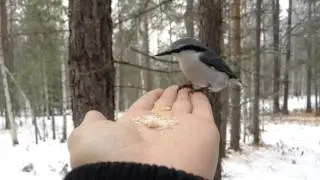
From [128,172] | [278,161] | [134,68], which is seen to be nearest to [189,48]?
[128,172]

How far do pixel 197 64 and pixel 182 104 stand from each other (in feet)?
2.08

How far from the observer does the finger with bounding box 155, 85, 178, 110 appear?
5.46 ft

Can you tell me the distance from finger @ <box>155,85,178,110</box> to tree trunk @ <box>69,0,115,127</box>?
1512 mm

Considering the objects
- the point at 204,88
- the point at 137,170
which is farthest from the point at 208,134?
the point at 204,88

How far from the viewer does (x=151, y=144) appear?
1.15 m

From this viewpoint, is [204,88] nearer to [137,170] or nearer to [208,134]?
[208,134]

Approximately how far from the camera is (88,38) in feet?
11.4

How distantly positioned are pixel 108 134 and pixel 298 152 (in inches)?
433

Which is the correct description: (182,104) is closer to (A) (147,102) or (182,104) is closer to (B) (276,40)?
(A) (147,102)

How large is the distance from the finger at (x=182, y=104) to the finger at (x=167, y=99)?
0.02 metres

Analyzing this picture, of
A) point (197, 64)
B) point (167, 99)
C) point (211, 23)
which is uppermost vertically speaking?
point (211, 23)

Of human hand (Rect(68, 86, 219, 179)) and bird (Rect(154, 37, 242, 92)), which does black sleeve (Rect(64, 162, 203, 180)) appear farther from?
bird (Rect(154, 37, 242, 92))

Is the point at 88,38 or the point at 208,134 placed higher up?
the point at 88,38

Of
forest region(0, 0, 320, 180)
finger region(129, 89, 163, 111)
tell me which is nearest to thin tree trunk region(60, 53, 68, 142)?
forest region(0, 0, 320, 180)
